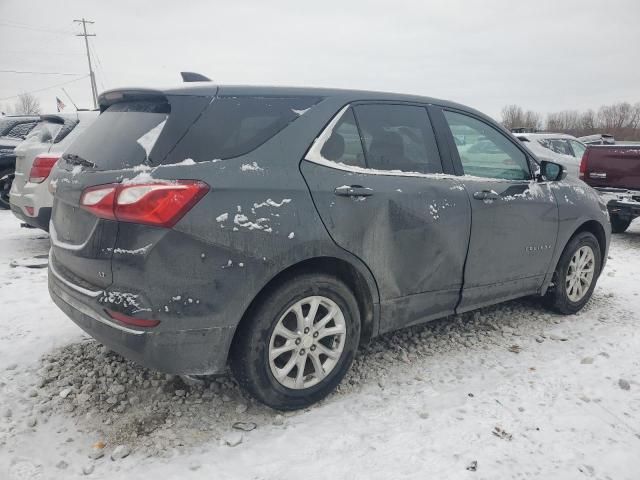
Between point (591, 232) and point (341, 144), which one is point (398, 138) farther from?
point (591, 232)

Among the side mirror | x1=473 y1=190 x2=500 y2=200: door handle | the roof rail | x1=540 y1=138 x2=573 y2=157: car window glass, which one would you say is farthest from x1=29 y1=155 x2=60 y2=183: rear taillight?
x1=540 y1=138 x2=573 y2=157: car window glass

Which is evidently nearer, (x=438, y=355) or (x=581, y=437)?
(x=581, y=437)

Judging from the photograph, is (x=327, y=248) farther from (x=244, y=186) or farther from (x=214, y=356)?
(x=214, y=356)

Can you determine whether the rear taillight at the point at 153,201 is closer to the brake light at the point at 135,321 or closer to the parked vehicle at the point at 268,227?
the parked vehicle at the point at 268,227

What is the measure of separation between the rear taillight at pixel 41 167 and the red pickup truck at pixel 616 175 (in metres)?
7.98

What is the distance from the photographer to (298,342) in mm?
2637

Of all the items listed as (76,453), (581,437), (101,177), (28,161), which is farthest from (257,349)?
(28,161)

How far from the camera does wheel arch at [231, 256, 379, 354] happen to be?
8.20ft

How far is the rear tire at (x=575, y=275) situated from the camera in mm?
4219

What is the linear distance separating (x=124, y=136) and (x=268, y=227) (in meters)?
0.91

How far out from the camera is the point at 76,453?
2.35 m

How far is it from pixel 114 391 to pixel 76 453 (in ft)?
1.65

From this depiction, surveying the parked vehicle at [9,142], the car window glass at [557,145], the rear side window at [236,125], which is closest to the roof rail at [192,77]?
the rear side window at [236,125]

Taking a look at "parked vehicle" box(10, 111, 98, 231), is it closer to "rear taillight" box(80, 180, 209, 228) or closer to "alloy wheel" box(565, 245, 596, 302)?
"rear taillight" box(80, 180, 209, 228)
